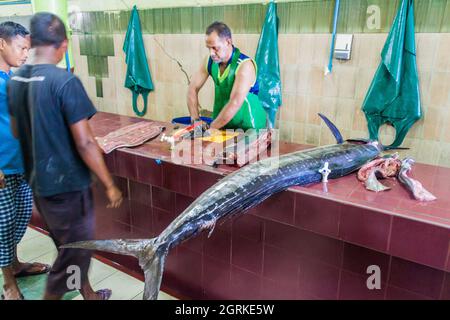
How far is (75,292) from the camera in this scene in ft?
3.84

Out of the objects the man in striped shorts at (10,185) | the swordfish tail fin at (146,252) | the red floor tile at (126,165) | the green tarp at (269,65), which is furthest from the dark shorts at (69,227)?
the green tarp at (269,65)

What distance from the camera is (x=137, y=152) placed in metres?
2.40

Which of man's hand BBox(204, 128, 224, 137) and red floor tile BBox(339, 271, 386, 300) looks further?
man's hand BBox(204, 128, 224, 137)

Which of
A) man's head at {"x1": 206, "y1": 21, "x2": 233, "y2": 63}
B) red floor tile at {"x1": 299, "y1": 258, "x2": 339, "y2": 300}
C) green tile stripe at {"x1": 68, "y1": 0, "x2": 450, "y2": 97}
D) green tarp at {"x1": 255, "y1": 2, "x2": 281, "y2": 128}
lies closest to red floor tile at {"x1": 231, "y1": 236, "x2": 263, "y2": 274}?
red floor tile at {"x1": 299, "y1": 258, "x2": 339, "y2": 300}

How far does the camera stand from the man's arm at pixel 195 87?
9.09 ft

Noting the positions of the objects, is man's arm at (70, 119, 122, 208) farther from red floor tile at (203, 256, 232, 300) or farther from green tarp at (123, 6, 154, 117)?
green tarp at (123, 6, 154, 117)

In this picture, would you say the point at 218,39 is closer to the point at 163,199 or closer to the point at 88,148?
the point at 163,199

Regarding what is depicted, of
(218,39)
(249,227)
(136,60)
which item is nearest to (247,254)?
(249,227)

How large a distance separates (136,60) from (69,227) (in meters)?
3.02

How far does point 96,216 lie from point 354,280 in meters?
1.36

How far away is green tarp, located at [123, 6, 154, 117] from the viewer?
3799 mm

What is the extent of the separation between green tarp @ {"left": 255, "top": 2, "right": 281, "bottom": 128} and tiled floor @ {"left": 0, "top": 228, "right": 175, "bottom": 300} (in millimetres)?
1824
